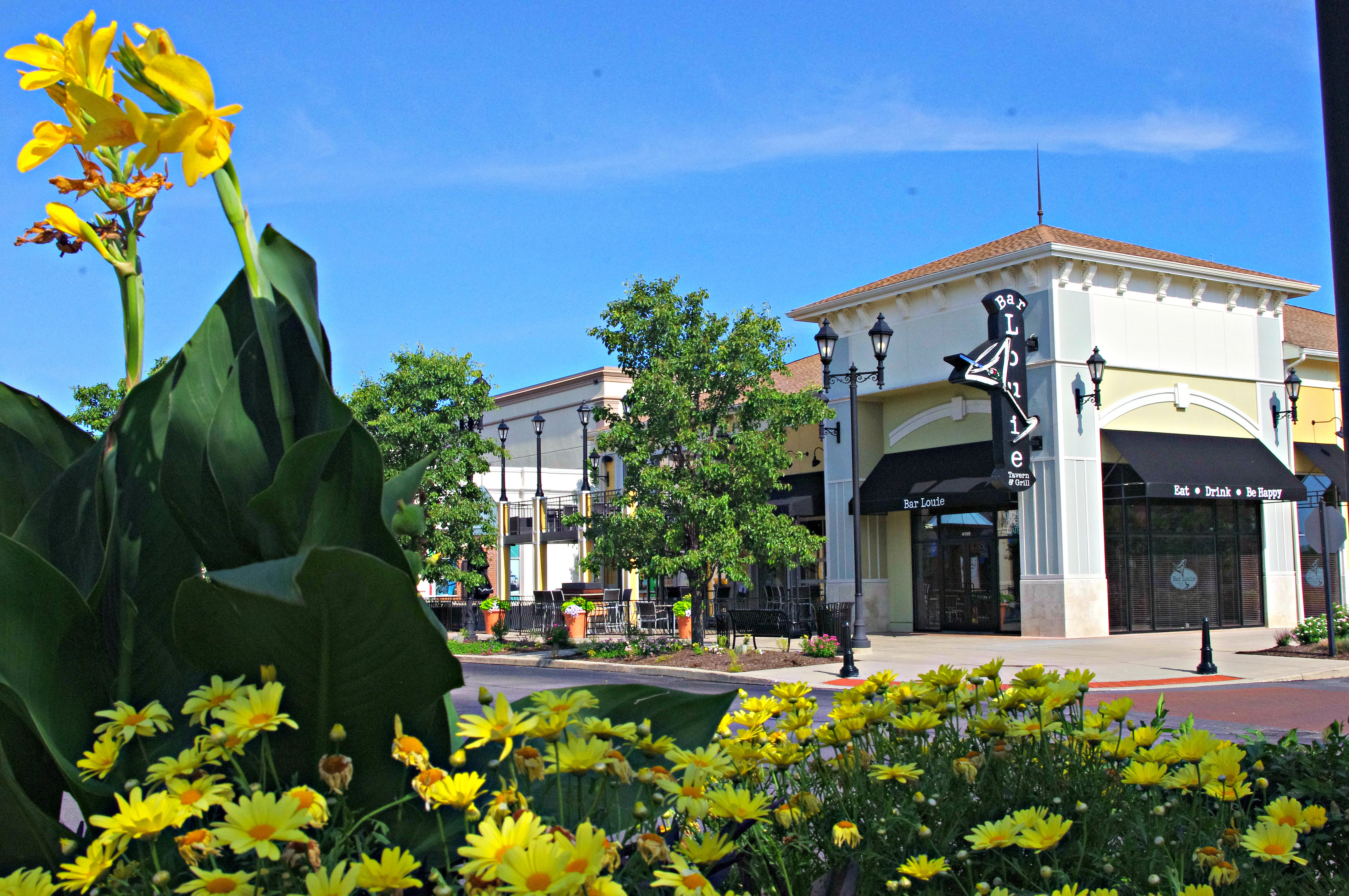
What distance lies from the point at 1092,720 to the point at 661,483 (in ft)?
55.0

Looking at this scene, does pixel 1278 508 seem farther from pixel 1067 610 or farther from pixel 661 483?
pixel 661 483

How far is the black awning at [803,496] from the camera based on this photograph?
94.1ft

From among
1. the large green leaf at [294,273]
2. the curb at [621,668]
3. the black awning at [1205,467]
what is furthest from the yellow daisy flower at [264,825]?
the black awning at [1205,467]

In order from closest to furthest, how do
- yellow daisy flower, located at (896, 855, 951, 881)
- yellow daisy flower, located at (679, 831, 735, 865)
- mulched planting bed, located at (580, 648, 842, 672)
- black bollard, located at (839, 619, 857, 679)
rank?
1. yellow daisy flower, located at (679, 831, 735, 865)
2. yellow daisy flower, located at (896, 855, 951, 881)
3. black bollard, located at (839, 619, 857, 679)
4. mulched planting bed, located at (580, 648, 842, 672)

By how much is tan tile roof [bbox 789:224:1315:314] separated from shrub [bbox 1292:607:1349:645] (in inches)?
337

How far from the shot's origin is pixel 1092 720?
2.77m

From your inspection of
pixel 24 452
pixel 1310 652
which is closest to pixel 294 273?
pixel 24 452

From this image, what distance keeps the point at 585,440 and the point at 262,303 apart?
26.5 metres

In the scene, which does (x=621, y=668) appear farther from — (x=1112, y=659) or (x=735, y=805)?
(x=735, y=805)

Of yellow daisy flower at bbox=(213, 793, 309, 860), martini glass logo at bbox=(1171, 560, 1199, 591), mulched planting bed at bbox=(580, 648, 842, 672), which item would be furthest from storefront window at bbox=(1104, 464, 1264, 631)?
yellow daisy flower at bbox=(213, 793, 309, 860)

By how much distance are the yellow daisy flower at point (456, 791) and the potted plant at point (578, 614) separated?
2281 centimetres

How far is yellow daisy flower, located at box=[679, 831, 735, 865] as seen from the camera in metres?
1.81

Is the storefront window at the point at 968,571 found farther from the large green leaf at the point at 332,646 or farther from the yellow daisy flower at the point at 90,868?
the yellow daisy flower at the point at 90,868

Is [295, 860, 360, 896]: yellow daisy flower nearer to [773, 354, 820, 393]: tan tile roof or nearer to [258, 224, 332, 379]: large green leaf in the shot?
[258, 224, 332, 379]: large green leaf
